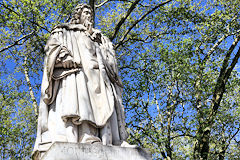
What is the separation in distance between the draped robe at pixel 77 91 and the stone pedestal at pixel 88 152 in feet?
2.01

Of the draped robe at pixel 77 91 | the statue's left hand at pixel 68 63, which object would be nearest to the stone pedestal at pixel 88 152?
the draped robe at pixel 77 91

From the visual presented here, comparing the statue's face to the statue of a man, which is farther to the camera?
the statue's face

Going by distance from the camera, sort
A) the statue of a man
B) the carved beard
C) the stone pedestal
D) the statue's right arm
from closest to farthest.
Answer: the stone pedestal < the statue of a man < the statue's right arm < the carved beard

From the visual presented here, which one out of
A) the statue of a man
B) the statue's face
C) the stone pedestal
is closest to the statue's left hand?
the statue of a man

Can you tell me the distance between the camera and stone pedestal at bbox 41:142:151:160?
14.6ft

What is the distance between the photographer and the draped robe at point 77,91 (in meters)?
5.31

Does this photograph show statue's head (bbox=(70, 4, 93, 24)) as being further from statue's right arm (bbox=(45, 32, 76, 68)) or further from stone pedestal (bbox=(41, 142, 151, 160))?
stone pedestal (bbox=(41, 142, 151, 160))

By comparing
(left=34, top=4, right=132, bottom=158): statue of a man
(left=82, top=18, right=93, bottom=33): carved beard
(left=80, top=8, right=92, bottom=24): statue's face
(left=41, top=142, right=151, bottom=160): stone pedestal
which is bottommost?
(left=41, top=142, right=151, bottom=160): stone pedestal

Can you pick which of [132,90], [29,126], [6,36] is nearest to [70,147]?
[132,90]

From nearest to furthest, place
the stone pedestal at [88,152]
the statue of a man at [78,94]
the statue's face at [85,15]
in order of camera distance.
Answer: the stone pedestal at [88,152] → the statue of a man at [78,94] → the statue's face at [85,15]

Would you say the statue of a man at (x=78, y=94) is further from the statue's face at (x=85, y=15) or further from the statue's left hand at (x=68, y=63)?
the statue's face at (x=85, y=15)

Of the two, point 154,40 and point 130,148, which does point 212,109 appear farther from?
point 130,148

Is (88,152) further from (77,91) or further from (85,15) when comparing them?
(85,15)

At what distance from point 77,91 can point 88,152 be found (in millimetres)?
1296
